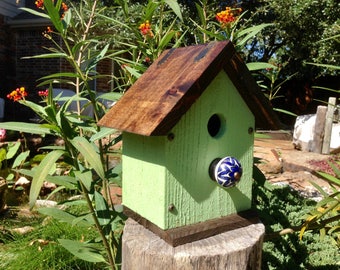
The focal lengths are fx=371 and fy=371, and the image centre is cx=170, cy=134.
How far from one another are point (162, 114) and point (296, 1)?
28.9ft

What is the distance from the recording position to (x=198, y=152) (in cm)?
124

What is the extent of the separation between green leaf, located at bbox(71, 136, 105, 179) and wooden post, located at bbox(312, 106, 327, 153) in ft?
23.5

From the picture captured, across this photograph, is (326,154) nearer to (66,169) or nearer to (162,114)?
(66,169)

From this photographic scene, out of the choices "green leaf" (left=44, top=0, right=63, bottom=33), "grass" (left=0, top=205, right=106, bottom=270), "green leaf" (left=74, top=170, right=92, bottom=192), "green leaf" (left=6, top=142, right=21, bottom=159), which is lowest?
"grass" (left=0, top=205, right=106, bottom=270)

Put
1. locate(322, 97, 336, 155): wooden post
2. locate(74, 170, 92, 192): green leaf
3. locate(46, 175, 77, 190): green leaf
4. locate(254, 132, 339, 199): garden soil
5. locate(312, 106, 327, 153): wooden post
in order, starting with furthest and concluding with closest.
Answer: locate(312, 106, 327, 153): wooden post, locate(322, 97, 336, 155): wooden post, locate(254, 132, 339, 199): garden soil, locate(46, 175, 77, 190): green leaf, locate(74, 170, 92, 192): green leaf

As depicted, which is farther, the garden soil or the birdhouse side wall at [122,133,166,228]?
the garden soil

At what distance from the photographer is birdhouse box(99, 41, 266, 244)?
3.84ft

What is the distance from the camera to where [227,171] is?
47.1 inches

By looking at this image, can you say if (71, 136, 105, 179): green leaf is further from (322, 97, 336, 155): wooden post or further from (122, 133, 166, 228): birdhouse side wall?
(322, 97, 336, 155): wooden post

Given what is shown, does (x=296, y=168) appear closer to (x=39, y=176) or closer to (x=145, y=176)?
(x=145, y=176)

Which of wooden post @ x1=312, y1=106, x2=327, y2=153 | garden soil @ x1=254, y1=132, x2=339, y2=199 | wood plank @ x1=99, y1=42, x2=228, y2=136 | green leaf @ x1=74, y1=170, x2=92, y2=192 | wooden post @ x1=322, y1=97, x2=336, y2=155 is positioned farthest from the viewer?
wooden post @ x1=312, y1=106, x2=327, y2=153

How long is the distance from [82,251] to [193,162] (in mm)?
732

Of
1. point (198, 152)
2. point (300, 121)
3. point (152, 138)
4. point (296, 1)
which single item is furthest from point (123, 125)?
point (296, 1)

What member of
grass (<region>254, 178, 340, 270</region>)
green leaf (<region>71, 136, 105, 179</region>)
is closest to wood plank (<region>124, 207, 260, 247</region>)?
green leaf (<region>71, 136, 105, 179</region>)
